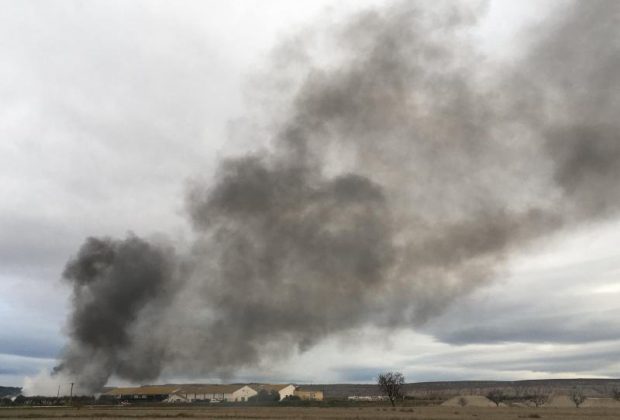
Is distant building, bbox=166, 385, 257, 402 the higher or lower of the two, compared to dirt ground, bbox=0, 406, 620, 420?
higher

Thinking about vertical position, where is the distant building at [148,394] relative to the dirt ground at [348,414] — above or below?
above

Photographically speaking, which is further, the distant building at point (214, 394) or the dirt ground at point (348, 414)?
the distant building at point (214, 394)

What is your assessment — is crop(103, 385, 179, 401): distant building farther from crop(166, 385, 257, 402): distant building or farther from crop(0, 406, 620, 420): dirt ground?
crop(0, 406, 620, 420): dirt ground

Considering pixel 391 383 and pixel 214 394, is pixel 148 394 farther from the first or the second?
pixel 391 383

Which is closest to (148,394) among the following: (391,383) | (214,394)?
(214,394)

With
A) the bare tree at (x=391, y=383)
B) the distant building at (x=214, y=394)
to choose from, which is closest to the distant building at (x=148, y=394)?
the distant building at (x=214, y=394)

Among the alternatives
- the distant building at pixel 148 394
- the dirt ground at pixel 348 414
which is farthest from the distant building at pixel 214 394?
the dirt ground at pixel 348 414

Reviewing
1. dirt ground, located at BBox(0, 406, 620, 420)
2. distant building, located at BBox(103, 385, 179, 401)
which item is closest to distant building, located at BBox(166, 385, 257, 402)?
distant building, located at BBox(103, 385, 179, 401)

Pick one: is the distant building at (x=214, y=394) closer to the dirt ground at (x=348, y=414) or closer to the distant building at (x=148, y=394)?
the distant building at (x=148, y=394)

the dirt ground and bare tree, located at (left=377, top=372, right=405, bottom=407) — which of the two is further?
bare tree, located at (left=377, top=372, right=405, bottom=407)

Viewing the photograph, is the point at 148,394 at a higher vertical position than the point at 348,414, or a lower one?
higher

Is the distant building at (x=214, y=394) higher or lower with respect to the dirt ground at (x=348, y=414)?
higher

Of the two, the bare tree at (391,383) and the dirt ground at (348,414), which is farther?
the bare tree at (391,383)

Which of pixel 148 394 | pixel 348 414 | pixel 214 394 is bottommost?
pixel 348 414
